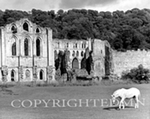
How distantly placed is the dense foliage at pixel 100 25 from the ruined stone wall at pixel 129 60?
14063 mm

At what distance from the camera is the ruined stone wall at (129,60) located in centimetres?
6819

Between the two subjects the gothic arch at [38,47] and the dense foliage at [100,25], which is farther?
the dense foliage at [100,25]

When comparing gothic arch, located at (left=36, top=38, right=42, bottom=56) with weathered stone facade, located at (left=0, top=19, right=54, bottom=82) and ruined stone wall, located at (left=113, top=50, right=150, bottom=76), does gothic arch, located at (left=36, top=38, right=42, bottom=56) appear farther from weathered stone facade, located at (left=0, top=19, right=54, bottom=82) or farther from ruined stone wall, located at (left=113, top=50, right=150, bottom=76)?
ruined stone wall, located at (left=113, top=50, right=150, bottom=76)

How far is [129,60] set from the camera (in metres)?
68.8

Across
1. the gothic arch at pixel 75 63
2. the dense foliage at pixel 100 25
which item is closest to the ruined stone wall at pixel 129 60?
the gothic arch at pixel 75 63

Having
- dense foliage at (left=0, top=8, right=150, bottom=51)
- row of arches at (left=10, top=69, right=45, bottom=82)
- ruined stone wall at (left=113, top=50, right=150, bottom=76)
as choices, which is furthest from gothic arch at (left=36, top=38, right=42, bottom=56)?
dense foliage at (left=0, top=8, right=150, bottom=51)

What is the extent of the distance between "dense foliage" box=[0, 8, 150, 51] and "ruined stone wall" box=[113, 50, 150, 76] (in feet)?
46.1

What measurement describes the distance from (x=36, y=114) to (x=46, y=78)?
A: 35849 millimetres

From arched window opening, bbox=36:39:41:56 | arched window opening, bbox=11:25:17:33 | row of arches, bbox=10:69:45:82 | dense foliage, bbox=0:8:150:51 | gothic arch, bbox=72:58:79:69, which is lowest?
row of arches, bbox=10:69:45:82

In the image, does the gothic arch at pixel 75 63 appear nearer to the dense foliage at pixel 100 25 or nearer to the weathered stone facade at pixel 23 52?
the dense foliage at pixel 100 25

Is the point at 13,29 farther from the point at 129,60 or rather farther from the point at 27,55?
the point at 129,60

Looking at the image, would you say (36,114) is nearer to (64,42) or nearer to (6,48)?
(6,48)

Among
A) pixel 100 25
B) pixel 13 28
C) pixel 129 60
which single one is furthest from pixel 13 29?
pixel 100 25

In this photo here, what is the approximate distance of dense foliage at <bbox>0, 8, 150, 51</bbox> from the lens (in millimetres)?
86125
